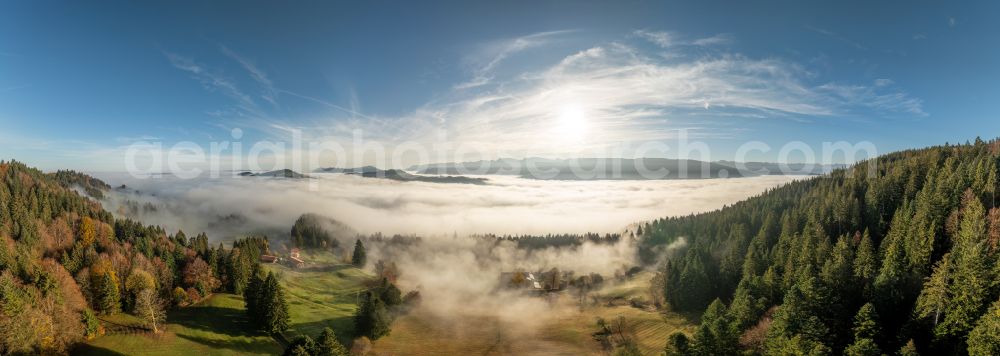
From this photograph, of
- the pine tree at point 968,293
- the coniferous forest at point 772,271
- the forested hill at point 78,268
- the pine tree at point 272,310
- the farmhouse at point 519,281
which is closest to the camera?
the pine tree at point 968,293

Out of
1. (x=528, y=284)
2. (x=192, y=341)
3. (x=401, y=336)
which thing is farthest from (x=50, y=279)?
(x=528, y=284)

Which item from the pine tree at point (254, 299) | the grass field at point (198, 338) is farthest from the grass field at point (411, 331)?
the pine tree at point (254, 299)

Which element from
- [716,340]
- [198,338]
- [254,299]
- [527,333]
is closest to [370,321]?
[254,299]

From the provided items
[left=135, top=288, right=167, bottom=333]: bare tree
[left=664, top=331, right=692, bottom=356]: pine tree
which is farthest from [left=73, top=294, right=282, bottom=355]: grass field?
[left=664, top=331, right=692, bottom=356]: pine tree

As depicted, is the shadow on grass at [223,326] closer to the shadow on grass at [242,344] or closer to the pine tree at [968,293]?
the shadow on grass at [242,344]

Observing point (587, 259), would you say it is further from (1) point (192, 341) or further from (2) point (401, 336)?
(1) point (192, 341)

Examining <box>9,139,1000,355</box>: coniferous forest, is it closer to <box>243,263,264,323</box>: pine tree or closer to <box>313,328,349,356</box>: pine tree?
<box>243,263,264,323</box>: pine tree
